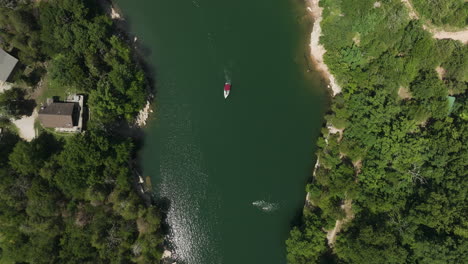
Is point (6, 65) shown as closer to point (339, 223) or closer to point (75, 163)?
point (75, 163)

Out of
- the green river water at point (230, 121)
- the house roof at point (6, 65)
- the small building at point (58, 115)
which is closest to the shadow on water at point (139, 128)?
the green river water at point (230, 121)

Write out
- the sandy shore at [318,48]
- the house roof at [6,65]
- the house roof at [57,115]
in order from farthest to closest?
the sandy shore at [318,48] → the house roof at [57,115] → the house roof at [6,65]

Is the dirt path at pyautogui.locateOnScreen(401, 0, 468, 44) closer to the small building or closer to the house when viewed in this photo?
the house

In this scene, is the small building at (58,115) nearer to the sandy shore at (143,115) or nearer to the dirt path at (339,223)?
the sandy shore at (143,115)

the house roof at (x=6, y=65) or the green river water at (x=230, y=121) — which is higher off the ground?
the green river water at (x=230, y=121)

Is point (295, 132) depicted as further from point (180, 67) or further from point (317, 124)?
point (180, 67)

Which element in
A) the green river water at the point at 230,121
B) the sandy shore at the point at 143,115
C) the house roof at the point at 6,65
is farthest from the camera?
the sandy shore at the point at 143,115
